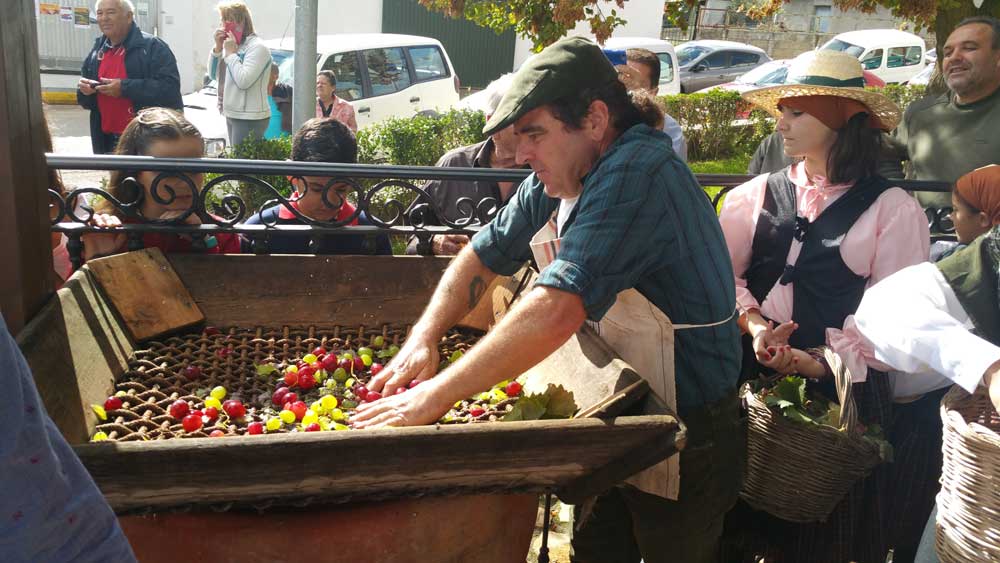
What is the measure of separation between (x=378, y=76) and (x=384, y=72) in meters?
0.13

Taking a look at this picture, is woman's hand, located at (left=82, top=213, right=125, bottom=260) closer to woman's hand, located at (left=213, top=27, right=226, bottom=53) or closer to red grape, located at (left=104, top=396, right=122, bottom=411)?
red grape, located at (left=104, top=396, right=122, bottom=411)

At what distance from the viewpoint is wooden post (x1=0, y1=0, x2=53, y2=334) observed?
195cm

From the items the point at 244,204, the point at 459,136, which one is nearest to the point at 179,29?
the point at 459,136

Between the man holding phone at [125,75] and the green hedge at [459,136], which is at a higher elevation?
the man holding phone at [125,75]

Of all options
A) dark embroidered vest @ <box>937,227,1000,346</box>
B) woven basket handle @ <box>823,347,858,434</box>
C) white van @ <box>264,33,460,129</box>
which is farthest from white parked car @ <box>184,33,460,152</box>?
dark embroidered vest @ <box>937,227,1000,346</box>

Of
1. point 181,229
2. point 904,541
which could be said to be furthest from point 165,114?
point 904,541

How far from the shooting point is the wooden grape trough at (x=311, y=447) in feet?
4.93

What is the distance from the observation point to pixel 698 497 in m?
2.11

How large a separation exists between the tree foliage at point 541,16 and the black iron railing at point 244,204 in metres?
2.72

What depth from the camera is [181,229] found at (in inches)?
108

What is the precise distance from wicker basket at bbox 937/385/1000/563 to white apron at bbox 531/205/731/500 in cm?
56

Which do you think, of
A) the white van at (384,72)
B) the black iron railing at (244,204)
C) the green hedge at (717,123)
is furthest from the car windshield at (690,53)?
the black iron railing at (244,204)

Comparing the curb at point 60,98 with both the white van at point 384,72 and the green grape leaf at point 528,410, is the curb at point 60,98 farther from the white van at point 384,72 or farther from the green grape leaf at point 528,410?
the green grape leaf at point 528,410

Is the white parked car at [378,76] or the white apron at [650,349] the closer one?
the white apron at [650,349]
